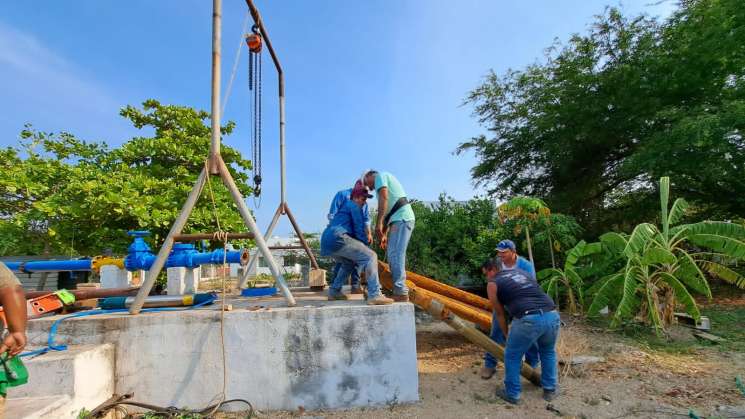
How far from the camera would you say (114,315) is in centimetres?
400

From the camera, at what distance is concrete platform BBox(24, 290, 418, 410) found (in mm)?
3830

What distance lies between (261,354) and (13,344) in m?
2.03

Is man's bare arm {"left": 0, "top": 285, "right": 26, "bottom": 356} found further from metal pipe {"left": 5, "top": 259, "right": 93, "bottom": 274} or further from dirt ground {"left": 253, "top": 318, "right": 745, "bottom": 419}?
metal pipe {"left": 5, "top": 259, "right": 93, "bottom": 274}

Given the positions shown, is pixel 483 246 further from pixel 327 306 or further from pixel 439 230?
pixel 327 306

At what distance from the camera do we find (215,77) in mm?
4129

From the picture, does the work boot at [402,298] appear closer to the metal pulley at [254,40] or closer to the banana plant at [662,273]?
the metal pulley at [254,40]

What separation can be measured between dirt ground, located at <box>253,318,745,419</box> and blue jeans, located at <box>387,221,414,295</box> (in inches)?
48.4

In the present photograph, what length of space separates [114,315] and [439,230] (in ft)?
23.7

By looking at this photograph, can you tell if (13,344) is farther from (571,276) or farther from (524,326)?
(571,276)

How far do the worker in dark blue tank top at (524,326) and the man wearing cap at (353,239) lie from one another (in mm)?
1366

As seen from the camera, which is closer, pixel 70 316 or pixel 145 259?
pixel 70 316

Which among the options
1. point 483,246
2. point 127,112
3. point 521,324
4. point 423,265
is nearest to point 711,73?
point 483,246

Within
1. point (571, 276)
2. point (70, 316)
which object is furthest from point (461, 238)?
point (70, 316)

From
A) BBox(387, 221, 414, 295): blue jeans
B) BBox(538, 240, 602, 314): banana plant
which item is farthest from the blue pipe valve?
BBox(538, 240, 602, 314): banana plant
